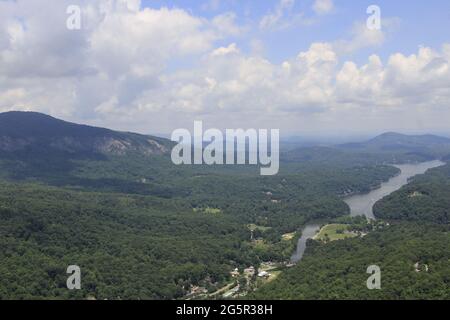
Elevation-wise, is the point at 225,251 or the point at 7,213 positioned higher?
the point at 7,213

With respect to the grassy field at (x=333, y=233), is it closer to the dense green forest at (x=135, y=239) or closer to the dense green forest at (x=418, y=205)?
the dense green forest at (x=135, y=239)

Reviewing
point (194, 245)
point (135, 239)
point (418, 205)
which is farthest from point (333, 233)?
point (135, 239)

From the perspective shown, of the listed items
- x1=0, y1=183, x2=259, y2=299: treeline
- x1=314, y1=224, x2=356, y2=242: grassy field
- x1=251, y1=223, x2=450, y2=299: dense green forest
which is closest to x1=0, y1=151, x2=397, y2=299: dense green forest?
x1=0, y1=183, x2=259, y2=299: treeline

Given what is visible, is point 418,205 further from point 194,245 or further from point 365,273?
point 365,273

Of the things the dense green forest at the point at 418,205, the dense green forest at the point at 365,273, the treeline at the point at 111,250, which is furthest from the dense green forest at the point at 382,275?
the dense green forest at the point at 418,205

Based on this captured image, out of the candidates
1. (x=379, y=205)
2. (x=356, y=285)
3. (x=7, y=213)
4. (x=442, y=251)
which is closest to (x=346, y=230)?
(x=379, y=205)

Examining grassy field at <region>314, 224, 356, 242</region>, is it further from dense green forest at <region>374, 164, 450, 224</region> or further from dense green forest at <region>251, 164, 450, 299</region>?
dense green forest at <region>374, 164, 450, 224</region>
